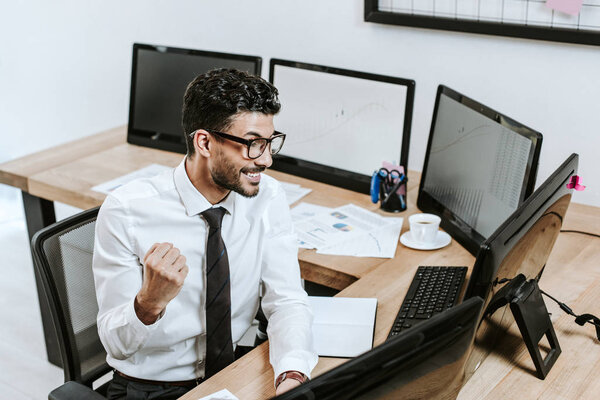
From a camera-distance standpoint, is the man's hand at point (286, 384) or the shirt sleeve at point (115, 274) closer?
the man's hand at point (286, 384)

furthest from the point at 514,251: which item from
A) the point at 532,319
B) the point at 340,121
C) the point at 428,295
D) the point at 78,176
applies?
the point at 78,176

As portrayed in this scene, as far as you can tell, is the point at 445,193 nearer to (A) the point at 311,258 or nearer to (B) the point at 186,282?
(A) the point at 311,258

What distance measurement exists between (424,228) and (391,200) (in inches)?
10.5

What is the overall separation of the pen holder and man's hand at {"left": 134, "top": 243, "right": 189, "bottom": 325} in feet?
3.27

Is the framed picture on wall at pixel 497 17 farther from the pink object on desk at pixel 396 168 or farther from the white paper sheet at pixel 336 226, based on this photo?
the white paper sheet at pixel 336 226

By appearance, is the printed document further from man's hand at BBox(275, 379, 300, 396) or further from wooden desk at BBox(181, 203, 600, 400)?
man's hand at BBox(275, 379, 300, 396)

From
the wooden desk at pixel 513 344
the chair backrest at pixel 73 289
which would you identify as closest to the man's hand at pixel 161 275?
the wooden desk at pixel 513 344

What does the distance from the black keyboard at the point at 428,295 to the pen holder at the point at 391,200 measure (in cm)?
41

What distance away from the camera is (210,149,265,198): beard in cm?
154

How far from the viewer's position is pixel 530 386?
142 centimetres

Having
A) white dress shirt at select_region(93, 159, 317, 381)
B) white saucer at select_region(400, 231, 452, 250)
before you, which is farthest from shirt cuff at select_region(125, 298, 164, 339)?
white saucer at select_region(400, 231, 452, 250)

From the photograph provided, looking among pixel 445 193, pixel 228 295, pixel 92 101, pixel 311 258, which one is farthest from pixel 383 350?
pixel 92 101

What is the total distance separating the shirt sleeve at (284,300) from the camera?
1449mm

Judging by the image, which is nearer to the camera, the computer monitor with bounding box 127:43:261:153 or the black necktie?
the black necktie
